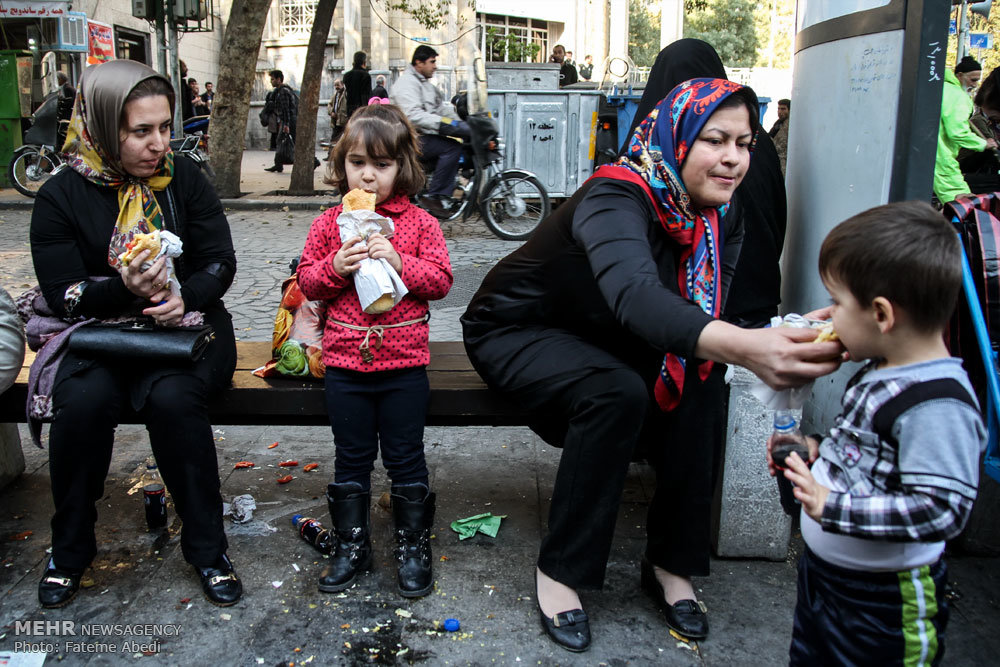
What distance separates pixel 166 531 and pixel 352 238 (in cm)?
131

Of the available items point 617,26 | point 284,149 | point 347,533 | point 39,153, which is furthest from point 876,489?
point 617,26

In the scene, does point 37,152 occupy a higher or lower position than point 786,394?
higher

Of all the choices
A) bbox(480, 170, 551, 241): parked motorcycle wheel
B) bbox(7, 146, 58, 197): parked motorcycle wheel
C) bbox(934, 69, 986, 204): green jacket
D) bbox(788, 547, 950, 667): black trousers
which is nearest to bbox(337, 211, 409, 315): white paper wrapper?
bbox(788, 547, 950, 667): black trousers

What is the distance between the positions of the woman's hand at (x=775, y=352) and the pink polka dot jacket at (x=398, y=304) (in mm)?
1106

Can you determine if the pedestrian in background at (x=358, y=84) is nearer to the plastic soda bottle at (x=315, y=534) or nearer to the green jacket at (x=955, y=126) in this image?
the green jacket at (x=955, y=126)

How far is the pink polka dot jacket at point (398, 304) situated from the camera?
274 centimetres

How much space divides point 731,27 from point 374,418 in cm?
4865

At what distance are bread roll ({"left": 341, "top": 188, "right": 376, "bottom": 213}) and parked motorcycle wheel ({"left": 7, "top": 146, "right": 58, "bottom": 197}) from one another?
1093 centimetres

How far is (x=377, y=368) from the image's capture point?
8.97 ft

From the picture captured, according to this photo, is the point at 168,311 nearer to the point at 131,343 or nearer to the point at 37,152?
the point at 131,343

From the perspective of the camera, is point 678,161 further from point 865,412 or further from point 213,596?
point 213,596

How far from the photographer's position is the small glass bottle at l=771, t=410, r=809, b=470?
1.84m

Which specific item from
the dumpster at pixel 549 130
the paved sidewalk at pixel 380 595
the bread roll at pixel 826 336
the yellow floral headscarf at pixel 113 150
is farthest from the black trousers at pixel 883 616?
the dumpster at pixel 549 130

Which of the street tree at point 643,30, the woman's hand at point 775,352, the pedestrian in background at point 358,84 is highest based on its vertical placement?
the street tree at point 643,30
